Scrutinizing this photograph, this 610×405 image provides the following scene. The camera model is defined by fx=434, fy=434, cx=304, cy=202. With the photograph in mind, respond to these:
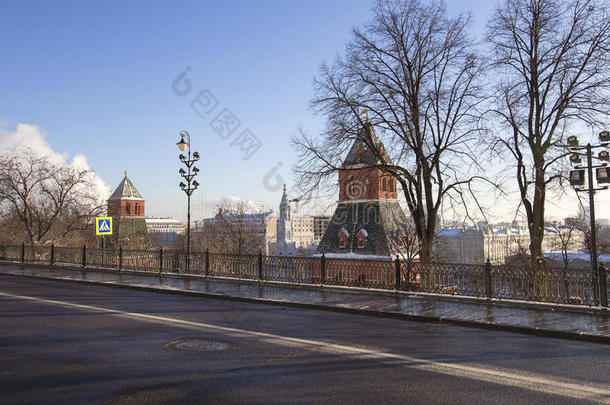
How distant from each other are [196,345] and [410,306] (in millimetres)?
6159

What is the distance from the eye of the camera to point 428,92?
19250mm

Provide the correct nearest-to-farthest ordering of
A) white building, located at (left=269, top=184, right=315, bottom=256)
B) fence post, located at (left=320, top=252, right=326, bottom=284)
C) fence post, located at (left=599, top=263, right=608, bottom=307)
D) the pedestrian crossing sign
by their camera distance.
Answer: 1. fence post, located at (left=599, top=263, right=608, bottom=307)
2. fence post, located at (left=320, top=252, right=326, bottom=284)
3. the pedestrian crossing sign
4. white building, located at (left=269, top=184, right=315, bottom=256)

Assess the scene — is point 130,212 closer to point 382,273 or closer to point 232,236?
point 232,236

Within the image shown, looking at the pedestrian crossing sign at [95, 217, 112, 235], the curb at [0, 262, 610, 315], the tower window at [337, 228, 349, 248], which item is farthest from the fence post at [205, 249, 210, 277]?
the tower window at [337, 228, 349, 248]

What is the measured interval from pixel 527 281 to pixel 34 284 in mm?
16831

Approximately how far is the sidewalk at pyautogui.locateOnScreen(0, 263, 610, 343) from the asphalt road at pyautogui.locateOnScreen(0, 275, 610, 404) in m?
0.44

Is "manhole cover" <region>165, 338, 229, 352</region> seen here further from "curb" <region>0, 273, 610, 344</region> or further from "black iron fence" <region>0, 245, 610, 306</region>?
"black iron fence" <region>0, 245, 610, 306</region>

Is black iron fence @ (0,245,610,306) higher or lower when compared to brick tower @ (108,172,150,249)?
lower

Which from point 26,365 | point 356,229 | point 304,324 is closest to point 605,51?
point 304,324

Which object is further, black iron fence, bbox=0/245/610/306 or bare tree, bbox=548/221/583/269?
bare tree, bbox=548/221/583/269

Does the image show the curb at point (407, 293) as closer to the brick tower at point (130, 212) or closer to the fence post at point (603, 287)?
the fence post at point (603, 287)

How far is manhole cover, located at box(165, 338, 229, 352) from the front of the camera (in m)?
6.86

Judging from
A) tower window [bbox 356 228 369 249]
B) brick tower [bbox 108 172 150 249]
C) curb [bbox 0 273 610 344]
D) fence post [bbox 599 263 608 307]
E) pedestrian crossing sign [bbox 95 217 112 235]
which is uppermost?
brick tower [bbox 108 172 150 249]

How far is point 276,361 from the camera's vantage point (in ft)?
20.4
